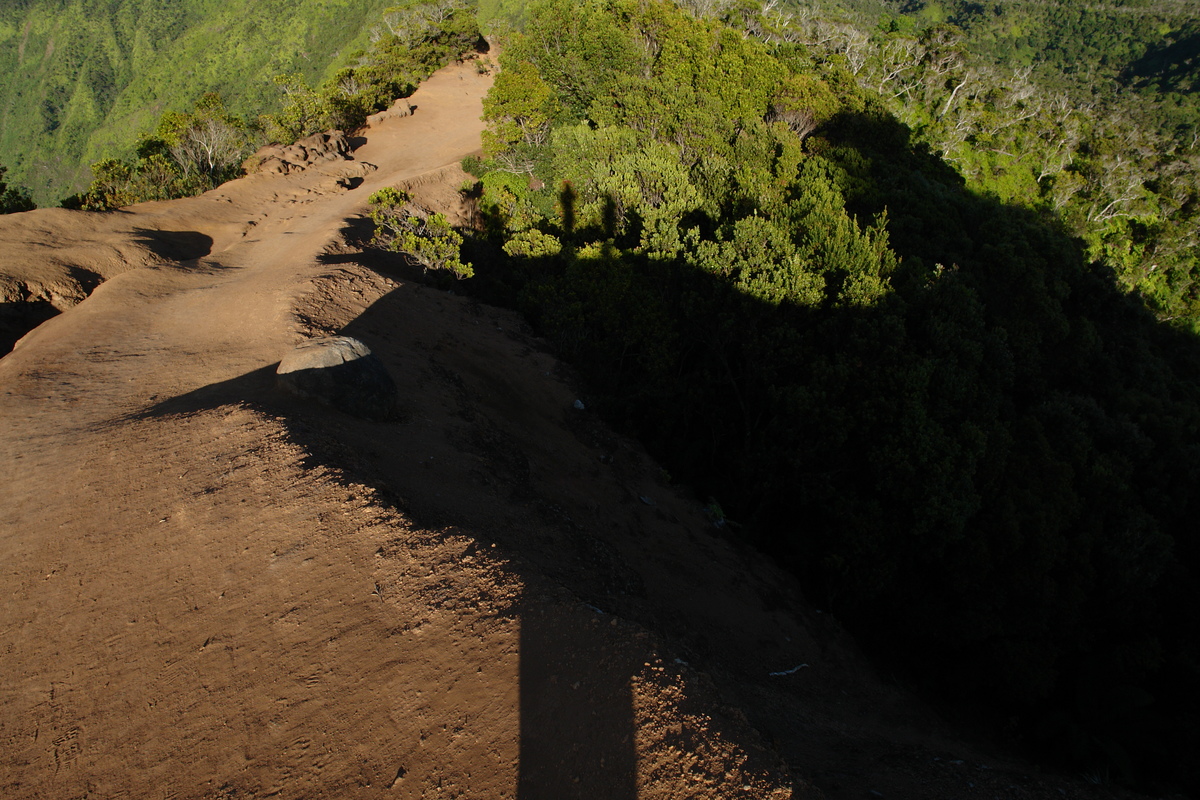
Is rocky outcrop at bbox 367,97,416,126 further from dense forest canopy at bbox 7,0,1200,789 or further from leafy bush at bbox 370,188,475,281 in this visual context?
leafy bush at bbox 370,188,475,281

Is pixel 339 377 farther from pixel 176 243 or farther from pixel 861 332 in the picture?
pixel 176 243

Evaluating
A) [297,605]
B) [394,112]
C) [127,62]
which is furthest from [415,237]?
[127,62]

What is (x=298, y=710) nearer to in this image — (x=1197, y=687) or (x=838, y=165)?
(x=1197, y=687)

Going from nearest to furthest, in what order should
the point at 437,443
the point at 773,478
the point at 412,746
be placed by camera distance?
the point at 412,746 < the point at 437,443 < the point at 773,478

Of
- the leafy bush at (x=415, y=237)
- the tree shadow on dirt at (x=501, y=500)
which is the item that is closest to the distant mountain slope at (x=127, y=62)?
the leafy bush at (x=415, y=237)

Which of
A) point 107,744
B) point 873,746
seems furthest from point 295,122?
point 873,746

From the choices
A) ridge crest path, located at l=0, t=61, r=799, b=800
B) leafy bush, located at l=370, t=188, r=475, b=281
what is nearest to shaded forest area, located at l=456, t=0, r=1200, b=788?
leafy bush, located at l=370, t=188, r=475, b=281

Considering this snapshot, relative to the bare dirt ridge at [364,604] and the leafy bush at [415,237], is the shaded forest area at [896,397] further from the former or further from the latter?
the leafy bush at [415,237]

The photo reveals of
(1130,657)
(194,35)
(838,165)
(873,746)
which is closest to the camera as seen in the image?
(873,746)
